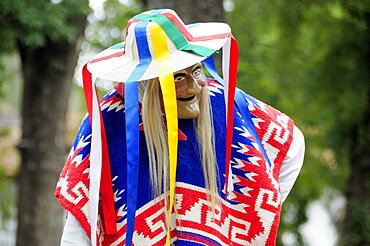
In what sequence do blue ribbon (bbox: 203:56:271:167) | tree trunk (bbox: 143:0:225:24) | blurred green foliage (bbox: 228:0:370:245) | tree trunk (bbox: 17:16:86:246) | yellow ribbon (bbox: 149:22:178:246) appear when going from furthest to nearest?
1. tree trunk (bbox: 17:16:86:246)
2. blurred green foliage (bbox: 228:0:370:245)
3. tree trunk (bbox: 143:0:225:24)
4. blue ribbon (bbox: 203:56:271:167)
5. yellow ribbon (bbox: 149:22:178:246)

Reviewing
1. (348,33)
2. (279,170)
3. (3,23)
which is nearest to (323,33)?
(348,33)

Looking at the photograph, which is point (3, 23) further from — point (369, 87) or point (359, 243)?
point (359, 243)

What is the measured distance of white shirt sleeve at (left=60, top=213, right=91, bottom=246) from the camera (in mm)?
2838

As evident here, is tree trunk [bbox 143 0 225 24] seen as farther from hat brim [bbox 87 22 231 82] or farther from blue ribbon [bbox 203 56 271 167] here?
hat brim [bbox 87 22 231 82]

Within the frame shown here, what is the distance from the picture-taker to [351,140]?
667 centimetres

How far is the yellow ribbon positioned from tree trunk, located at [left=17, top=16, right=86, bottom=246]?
4.02 metres

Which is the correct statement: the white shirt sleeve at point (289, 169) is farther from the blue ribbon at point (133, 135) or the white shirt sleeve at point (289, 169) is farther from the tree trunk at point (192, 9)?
the tree trunk at point (192, 9)

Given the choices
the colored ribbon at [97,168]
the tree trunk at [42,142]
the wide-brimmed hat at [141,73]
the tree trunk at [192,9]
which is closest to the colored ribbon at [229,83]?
the wide-brimmed hat at [141,73]

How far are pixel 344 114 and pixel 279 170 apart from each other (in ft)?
11.1

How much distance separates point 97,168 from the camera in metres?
2.81

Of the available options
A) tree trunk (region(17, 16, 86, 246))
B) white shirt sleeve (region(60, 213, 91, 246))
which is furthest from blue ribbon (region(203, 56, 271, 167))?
tree trunk (region(17, 16, 86, 246))

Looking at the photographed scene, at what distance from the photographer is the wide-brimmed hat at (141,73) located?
2.74 m

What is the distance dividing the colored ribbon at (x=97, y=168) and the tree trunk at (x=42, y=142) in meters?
3.93

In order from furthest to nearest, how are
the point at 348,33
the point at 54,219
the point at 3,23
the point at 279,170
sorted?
the point at 54,219
the point at 348,33
the point at 3,23
the point at 279,170
